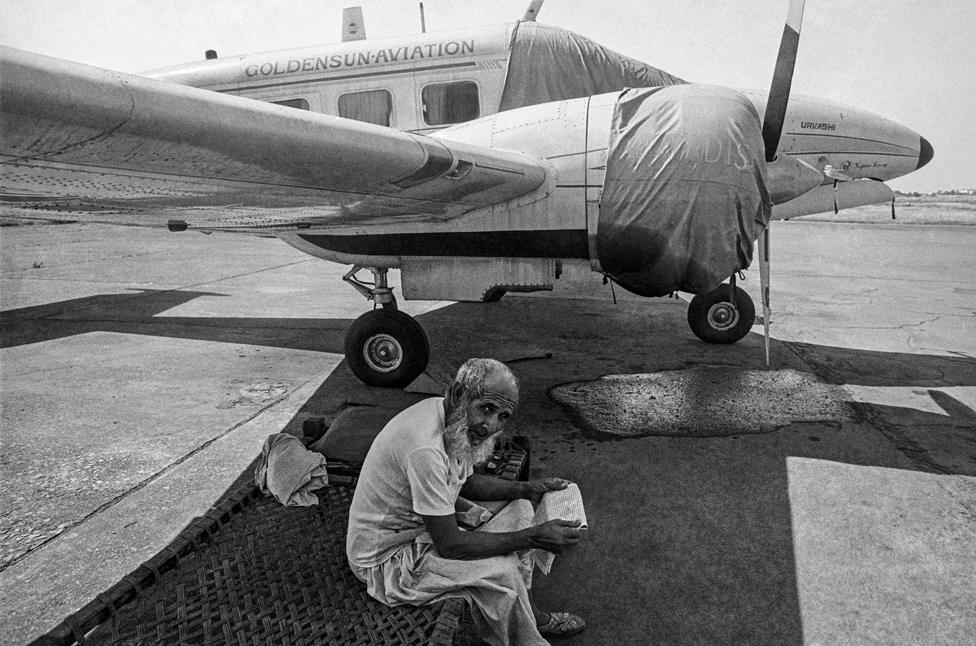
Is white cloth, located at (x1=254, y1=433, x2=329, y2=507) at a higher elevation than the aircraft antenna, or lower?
lower

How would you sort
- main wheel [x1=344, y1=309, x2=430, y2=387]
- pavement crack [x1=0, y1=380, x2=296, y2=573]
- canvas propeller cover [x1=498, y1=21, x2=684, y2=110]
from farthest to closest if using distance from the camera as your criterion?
canvas propeller cover [x1=498, y1=21, x2=684, y2=110] → main wheel [x1=344, y1=309, x2=430, y2=387] → pavement crack [x1=0, y1=380, x2=296, y2=573]

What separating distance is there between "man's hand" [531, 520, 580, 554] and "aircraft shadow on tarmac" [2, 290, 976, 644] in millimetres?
608

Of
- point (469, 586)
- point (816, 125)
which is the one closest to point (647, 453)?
point (469, 586)

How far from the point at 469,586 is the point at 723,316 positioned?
6.33m

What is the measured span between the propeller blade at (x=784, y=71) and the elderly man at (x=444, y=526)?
4621 millimetres

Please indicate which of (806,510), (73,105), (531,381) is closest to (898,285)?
(531,381)

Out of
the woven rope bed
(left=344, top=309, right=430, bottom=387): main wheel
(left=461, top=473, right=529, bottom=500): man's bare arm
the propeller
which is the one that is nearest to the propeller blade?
the propeller

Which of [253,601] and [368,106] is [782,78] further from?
[253,601]

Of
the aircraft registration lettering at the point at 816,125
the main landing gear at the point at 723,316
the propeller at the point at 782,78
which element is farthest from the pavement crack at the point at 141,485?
the aircraft registration lettering at the point at 816,125

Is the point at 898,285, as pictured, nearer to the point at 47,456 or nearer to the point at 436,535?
the point at 436,535

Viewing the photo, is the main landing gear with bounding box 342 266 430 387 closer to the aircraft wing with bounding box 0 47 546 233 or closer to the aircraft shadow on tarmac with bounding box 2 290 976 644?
the aircraft shadow on tarmac with bounding box 2 290 976 644

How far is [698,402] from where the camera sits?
5.63m

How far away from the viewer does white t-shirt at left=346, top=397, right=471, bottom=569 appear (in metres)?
2.29

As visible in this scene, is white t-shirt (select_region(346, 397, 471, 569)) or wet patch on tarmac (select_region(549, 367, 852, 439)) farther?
wet patch on tarmac (select_region(549, 367, 852, 439))
